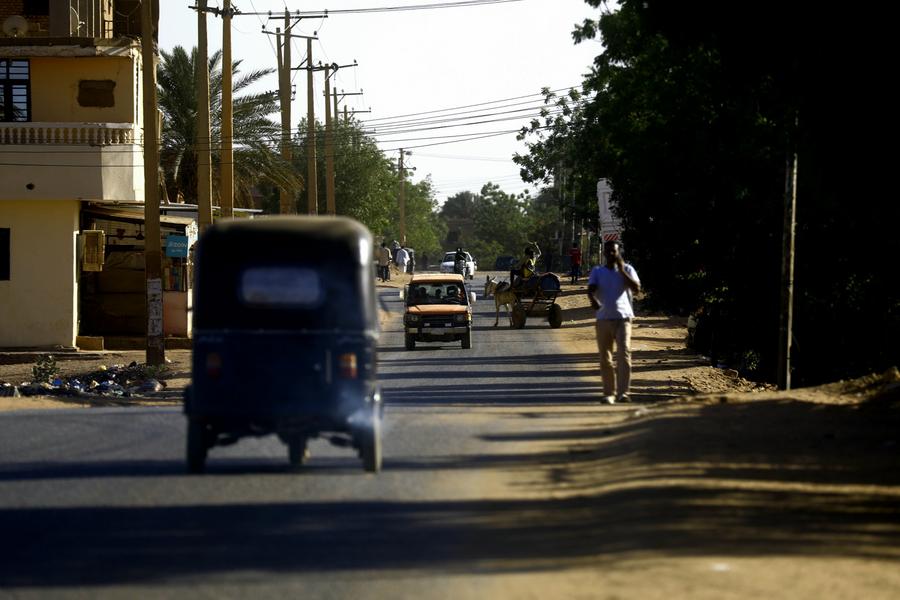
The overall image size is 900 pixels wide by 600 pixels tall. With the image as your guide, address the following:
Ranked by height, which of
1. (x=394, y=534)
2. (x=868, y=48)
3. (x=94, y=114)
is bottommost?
(x=394, y=534)

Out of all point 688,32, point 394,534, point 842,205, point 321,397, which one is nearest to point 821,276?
point 842,205

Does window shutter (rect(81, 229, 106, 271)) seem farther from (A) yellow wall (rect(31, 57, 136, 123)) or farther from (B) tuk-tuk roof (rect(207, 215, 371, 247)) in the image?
(B) tuk-tuk roof (rect(207, 215, 371, 247))

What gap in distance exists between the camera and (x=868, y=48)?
1436 cm

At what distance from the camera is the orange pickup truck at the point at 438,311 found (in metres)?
37.3

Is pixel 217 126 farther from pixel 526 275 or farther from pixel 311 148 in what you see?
pixel 526 275

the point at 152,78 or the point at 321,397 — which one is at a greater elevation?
the point at 152,78

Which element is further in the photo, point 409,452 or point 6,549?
point 409,452

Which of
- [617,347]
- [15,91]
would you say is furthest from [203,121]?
[617,347]

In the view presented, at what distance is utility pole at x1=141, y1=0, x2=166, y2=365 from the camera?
1283 inches

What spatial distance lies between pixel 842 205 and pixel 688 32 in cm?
296

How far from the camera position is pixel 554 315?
1810 inches

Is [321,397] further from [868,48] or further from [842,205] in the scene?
[842,205]

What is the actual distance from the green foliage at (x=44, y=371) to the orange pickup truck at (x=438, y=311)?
9.14 metres

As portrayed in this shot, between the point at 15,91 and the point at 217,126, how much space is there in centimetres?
1517
